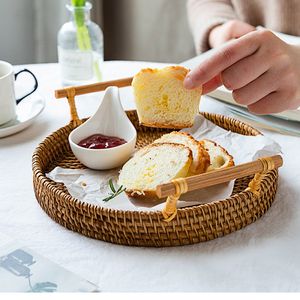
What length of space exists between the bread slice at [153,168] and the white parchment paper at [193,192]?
0.02 m

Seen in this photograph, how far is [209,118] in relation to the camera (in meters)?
1.38

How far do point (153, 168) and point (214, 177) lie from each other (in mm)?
180

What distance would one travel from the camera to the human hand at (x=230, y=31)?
178cm

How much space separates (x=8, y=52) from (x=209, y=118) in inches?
46.3

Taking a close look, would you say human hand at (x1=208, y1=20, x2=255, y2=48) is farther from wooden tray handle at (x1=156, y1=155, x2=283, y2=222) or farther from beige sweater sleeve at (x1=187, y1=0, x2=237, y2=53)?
wooden tray handle at (x1=156, y1=155, x2=283, y2=222)

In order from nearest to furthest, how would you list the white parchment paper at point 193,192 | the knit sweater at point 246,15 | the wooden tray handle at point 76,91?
the white parchment paper at point 193,192, the wooden tray handle at point 76,91, the knit sweater at point 246,15

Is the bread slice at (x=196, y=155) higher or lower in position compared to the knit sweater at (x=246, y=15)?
higher

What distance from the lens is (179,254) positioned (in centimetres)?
97

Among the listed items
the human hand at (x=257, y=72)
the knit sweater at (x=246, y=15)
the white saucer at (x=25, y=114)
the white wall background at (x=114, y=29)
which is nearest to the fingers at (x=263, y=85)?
the human hand at (x=257, y=72)

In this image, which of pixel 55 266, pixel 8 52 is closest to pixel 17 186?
pixel 55 266

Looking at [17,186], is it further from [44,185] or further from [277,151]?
[277,151]

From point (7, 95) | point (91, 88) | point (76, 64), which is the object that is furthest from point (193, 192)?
point (76, 64)

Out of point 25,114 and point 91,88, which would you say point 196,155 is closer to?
point 91,88

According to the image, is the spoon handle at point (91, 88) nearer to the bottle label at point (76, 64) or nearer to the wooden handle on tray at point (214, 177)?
the bottle label at point (76, 64)
